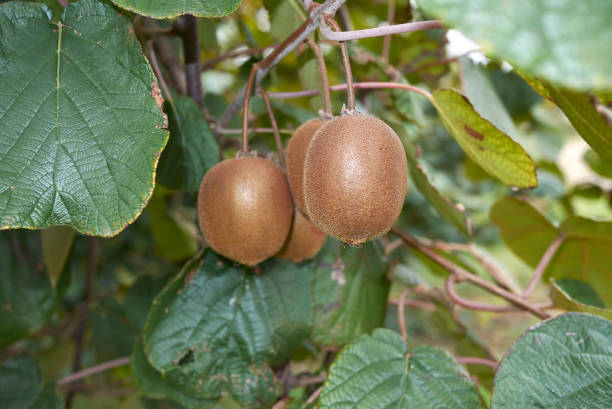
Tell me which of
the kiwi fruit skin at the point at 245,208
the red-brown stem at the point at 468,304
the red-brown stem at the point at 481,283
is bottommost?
the red-brown stem at the point at 468,304

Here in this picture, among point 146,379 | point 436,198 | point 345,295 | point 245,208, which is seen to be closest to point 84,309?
point 146,379

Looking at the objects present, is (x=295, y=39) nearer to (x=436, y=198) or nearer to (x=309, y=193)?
(x=309, y=193)

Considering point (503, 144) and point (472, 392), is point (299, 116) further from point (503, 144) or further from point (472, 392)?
point (472, 392)

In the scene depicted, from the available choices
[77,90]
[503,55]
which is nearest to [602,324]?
[503,55]

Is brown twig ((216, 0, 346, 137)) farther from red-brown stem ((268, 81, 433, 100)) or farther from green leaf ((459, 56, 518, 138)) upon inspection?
green leaf ((459, 56, 518, 138))

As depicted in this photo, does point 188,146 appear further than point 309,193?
Yes

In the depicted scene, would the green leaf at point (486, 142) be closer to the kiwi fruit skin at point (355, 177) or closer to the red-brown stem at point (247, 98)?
the kiwi fruit skin at point (355, 177)

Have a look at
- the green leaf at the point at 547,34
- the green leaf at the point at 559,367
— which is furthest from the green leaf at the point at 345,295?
the green leaf at the point at 547,34
